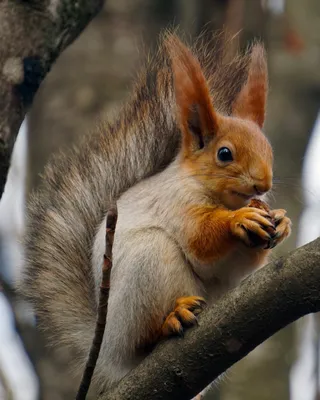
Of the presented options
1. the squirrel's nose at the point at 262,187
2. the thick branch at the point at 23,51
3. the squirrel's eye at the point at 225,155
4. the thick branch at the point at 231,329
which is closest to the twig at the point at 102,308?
the thick branch at the point at 231,329

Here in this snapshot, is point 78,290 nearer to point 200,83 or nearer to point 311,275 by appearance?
point 200,83

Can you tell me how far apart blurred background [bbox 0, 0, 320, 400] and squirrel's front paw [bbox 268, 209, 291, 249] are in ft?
4.14

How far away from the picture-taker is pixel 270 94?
4.14 meters

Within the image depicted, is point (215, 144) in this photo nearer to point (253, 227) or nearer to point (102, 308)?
point (253, 227)

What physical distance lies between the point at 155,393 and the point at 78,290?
2.18 ft

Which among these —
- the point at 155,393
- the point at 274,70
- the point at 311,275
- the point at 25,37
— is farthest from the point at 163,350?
the point at 274,70

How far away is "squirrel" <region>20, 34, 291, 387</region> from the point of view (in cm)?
244

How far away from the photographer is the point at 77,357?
300 cm

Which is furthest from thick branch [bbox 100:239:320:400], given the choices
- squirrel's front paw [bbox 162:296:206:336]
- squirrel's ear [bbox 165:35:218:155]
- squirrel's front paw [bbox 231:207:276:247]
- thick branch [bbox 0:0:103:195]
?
squirrel's ear [bbox 165:35:218:155]

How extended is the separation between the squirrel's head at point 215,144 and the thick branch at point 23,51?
428mm

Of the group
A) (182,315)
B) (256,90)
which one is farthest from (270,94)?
(182,315)

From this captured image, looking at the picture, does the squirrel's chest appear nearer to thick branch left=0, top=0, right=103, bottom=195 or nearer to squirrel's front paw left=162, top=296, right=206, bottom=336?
squirrel's front paw left=162, top=296, right=206, bottom=336

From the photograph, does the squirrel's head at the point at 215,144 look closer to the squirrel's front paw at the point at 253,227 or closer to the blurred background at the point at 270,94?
the squirrel's front paw at the point at 253,227

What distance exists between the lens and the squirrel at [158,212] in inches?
96.0
